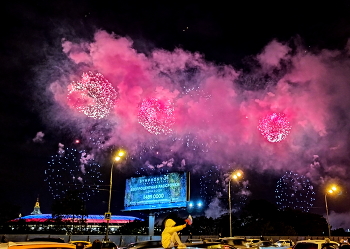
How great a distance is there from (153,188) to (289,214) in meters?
52.0

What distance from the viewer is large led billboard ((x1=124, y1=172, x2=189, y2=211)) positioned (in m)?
42.4

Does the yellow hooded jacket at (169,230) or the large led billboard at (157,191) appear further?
the large led billboard at (157,191)

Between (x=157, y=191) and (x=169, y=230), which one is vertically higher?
(x=157, y=191)

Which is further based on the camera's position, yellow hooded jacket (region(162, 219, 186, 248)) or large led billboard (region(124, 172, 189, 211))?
large led billboard (region(124, 172, 189, 211))

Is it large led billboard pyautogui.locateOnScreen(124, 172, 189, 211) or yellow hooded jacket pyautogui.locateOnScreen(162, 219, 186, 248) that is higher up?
large led billboard pyautogui.locateOnScreen(124, 172, 189, 211)

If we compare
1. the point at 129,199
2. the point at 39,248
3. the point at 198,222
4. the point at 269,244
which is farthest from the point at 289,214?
the point at 39,248

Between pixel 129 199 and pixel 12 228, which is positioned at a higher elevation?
pixel 129 199

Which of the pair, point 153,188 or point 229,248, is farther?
point 153,188

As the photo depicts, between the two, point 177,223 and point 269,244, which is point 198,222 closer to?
point 269,244

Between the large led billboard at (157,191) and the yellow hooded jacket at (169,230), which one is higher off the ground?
the large led billboard at (157,191)

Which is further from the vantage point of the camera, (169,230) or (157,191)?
(157,191)

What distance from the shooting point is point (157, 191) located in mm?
44125

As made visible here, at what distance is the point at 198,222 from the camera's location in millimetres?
69875

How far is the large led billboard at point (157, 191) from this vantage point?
1668 inches
